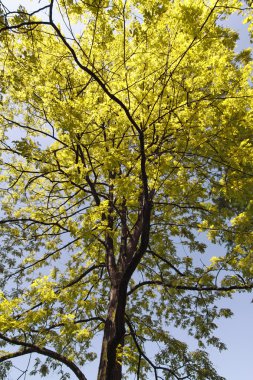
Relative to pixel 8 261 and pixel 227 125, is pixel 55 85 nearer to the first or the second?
pixel 227 125

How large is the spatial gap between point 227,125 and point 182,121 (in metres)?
1.24

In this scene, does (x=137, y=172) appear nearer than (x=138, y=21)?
No

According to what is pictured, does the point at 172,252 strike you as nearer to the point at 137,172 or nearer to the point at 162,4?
the point at 137,172

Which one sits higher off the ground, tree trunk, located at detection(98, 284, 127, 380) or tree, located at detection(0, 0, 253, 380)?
tree, located at detection(0, 0, 253, 380)

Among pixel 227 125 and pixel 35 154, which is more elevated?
pixel 227 125

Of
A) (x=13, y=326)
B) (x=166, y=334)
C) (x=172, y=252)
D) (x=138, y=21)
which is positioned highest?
(x=138, y=21)

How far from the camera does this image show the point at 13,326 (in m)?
5.72

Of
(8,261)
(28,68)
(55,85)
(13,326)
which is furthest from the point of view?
(8,261)

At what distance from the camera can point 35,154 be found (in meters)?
6.61

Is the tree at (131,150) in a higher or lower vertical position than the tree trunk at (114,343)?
higher

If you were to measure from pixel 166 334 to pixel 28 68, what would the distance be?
6.49 metres

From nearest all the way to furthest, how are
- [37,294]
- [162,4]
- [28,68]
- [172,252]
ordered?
[162,4] → [28,68] → [37,294] → [172,252]

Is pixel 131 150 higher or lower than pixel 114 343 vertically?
higher

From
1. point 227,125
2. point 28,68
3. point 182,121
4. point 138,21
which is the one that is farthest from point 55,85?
point 227,125
